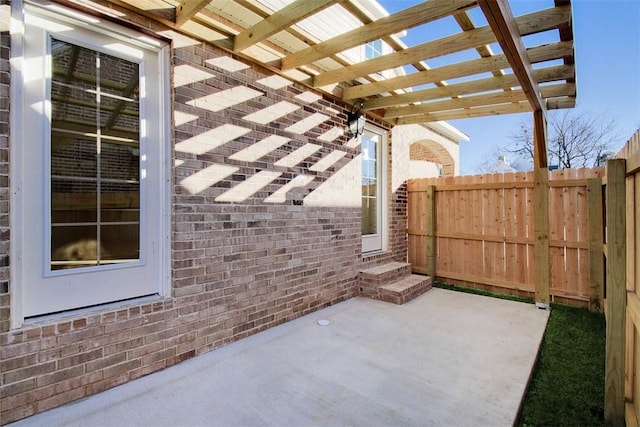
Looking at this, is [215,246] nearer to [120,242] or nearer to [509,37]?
[120,242]

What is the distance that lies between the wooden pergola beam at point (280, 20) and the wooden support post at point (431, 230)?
4.35 m

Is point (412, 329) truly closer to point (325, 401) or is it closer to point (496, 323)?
point (496, 323)

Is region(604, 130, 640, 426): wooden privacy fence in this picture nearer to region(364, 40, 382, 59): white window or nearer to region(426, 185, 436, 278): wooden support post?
region(426, 185, 436, 278): wooden support post

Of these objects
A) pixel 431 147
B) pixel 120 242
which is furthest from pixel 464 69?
pixel 431 147

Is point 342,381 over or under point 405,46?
under

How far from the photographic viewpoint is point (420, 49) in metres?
3.27

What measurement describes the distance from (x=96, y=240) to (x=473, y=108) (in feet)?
17.0

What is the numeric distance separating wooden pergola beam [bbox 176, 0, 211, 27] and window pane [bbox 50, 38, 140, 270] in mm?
563

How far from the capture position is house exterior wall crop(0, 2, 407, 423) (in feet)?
7.43

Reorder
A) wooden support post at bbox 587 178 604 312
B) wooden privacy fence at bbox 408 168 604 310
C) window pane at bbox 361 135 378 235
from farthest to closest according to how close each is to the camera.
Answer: window pane at bbox 361 135 378 235 → wooden privacy fence at bbox 408 168 604 310 → wooden support post at bbox 587 178 604 312

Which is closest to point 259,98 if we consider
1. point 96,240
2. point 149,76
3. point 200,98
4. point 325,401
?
point 200,98

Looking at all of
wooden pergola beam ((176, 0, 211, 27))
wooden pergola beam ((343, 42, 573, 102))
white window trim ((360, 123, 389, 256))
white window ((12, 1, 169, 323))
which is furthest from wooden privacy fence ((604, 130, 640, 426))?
white window trim ((360, 123, 389, 256))

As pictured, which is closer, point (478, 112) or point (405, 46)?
point (405, 46)

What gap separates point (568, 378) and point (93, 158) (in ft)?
14.1
